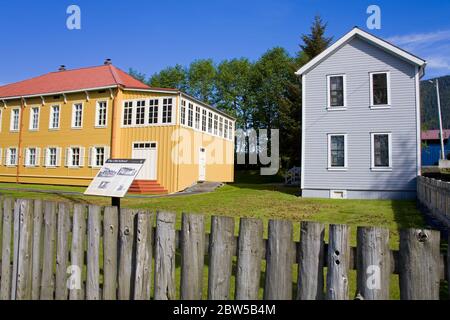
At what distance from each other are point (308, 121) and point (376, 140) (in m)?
3.78

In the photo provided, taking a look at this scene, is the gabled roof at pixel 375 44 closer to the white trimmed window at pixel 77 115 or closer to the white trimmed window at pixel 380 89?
the white trimmed window at pixel 380 89

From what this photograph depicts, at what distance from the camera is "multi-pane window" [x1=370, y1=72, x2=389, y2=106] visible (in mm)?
18288

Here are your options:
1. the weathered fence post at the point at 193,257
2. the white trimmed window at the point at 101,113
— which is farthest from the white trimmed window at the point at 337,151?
the weathered fence post at the point at 193,257

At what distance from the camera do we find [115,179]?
25.2 ft

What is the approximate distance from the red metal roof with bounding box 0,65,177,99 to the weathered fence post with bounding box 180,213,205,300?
78.0ft

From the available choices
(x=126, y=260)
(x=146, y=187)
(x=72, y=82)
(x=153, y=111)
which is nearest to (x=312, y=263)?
(x=126, y=260)

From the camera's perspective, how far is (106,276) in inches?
132

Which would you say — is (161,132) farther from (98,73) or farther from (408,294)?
(408,294)

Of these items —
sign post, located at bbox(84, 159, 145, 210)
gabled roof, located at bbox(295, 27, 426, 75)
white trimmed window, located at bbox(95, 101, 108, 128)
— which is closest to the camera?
sign post, located at bbox(84, 159, 145, 210)

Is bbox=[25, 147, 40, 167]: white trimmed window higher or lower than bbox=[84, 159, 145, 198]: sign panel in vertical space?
higher


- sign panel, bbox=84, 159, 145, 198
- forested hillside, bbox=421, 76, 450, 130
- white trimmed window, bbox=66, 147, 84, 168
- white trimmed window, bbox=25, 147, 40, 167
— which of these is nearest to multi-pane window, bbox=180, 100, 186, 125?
white trimmed window, bbox=66, 147, 84, 168

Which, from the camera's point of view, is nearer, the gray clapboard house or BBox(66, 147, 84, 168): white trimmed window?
the gray clapboard house

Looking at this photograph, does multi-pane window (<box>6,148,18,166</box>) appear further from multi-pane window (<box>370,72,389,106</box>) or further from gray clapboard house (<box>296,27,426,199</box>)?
multi-pane window (<box>370,72,389,106</box>)
